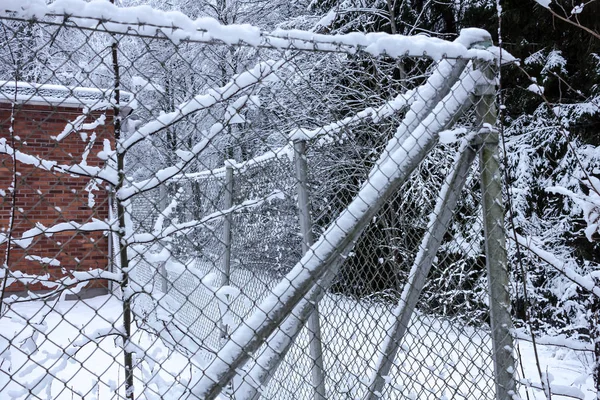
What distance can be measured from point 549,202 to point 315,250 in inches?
218

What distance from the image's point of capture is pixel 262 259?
11.5 feet

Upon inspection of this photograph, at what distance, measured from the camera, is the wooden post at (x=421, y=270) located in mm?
2113

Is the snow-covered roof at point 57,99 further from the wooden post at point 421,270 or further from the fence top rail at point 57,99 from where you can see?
the wooden post at point 421,270

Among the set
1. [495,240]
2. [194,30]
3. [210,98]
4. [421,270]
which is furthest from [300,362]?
[194,30]

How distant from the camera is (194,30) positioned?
5.09ft

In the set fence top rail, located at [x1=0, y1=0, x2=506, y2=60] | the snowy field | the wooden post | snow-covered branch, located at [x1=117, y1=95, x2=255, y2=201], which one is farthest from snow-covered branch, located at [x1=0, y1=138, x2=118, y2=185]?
the snowy field

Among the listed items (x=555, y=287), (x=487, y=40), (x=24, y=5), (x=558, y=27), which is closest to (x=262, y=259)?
(x=487, y=40)

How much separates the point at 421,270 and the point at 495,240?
343 millimetres

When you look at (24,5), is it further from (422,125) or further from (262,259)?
(262,259)

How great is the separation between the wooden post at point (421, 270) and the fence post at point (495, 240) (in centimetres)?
9

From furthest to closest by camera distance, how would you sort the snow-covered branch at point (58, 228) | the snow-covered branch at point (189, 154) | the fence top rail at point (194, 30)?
1. the snow-covered branch at point (189, 154)
2. the snow-covered branch at point (58, 228)
3. the fence top rail at point (194, 30)

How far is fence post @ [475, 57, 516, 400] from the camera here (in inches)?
83.2

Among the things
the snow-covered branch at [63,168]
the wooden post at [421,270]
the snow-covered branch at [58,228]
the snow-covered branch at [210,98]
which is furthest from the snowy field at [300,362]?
the snow-covered branch at [210,98]

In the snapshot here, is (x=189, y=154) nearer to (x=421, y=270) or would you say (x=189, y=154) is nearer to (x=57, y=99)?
(x=421, y=270)
